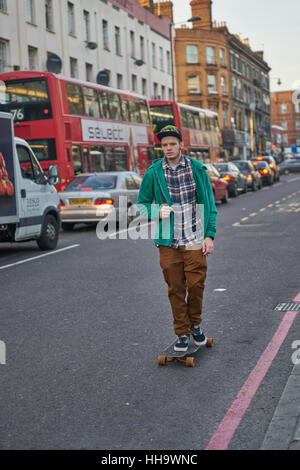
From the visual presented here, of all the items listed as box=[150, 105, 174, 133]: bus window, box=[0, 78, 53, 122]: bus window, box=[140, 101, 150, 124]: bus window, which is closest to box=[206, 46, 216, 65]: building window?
box=[150, 105, 174, 133]: bus window

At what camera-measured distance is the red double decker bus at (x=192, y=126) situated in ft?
108

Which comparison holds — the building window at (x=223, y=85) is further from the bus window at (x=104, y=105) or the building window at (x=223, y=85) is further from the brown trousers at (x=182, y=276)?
→ the brown trousers at (x=182, y=276)

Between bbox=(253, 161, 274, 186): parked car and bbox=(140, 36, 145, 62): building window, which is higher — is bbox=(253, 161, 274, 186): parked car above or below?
below

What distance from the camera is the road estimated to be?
4.16m

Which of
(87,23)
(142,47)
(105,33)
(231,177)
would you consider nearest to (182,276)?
(231,177)

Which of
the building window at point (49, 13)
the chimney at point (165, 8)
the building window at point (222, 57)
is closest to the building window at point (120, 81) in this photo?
the building window at point (49, 13)

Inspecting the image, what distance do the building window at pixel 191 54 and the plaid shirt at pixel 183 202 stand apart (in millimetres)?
64950

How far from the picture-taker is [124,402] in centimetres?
466

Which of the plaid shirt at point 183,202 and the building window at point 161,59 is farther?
the building window at point 161,59

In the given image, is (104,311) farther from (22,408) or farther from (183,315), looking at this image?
(22,408)

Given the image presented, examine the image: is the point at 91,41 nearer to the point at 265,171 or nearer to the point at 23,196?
the point at 265,171

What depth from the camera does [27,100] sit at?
69.6ft

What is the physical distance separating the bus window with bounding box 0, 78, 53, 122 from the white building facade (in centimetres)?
1018

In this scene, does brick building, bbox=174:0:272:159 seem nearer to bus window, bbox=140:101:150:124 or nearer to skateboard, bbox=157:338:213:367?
bus window, bbox=140:101:150:124
